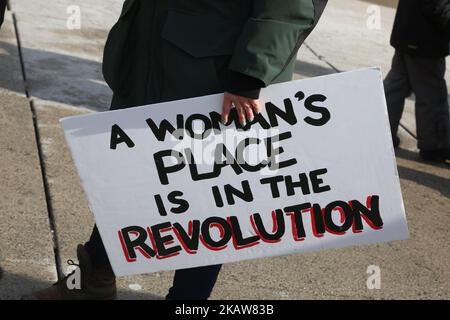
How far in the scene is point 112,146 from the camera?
260 cm

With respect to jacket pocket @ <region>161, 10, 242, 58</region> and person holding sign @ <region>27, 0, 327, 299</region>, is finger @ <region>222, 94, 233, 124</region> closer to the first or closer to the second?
person holding sign @ <region>27, 0, 327, 299</region>

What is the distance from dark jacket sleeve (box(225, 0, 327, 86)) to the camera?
241cm

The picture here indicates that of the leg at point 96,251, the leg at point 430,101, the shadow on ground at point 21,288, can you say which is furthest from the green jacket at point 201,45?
the leg at point 430,101

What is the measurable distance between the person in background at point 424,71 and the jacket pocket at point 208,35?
2883 mm

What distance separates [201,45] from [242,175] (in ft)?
1.46

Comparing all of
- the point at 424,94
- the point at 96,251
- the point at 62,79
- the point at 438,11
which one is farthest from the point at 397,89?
the point at 96,251

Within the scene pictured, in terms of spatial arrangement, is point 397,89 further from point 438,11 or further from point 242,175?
point 242,175

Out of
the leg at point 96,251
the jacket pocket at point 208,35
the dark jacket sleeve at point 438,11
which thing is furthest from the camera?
the dark jacket sleeve at point 438,11

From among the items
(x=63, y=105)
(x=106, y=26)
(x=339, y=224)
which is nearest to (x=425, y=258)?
(x=339, y=224)

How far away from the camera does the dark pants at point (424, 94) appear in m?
5.40

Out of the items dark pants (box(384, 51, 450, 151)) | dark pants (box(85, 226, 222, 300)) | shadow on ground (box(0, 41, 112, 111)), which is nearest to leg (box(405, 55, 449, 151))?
dark pants (box(384, 51, 450, 151))

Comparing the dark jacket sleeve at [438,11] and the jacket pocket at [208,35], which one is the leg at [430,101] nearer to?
the dark jacket sleeve at [438,11]

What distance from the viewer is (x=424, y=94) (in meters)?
5.44

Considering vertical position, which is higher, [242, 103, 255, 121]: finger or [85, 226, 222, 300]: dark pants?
[242, 103, 255, 121]: finger
